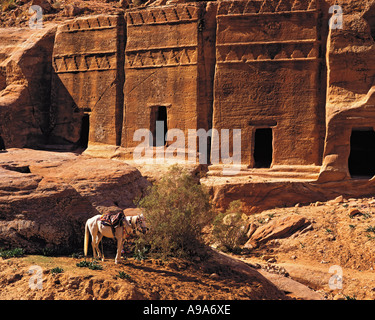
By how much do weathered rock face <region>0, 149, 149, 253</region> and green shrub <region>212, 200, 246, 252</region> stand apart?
287cm

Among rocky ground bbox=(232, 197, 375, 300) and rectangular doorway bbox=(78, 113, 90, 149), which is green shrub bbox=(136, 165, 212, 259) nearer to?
rocky ground bbox=(232, 197, 375, 300)

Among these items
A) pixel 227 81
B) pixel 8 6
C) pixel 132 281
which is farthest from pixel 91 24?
pixel 132 281

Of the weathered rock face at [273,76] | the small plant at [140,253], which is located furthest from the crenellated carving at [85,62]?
the small plant at [140,253]

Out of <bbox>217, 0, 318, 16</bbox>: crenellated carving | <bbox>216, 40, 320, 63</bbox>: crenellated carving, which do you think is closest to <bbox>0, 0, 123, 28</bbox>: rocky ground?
<bbox>217, 0, 318, 16</bbox>: crenellated carving

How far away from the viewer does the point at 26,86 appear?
1845cm

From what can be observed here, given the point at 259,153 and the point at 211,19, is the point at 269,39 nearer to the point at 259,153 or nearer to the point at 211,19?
the point at 211,19

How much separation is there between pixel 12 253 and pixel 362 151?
12.5 meters

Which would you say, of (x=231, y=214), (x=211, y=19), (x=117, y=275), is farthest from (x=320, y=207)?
(x=117, y=275)

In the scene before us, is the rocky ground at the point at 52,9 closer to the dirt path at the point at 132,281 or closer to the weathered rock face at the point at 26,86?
→ the weathered rock face at the point at 26,86

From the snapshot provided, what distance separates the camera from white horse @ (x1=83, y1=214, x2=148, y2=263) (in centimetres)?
849

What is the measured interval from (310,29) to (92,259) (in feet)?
33.2

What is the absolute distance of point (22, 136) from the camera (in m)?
17.8

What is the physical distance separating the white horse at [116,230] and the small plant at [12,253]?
1050 millimetres

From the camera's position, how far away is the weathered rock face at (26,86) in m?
17.7
